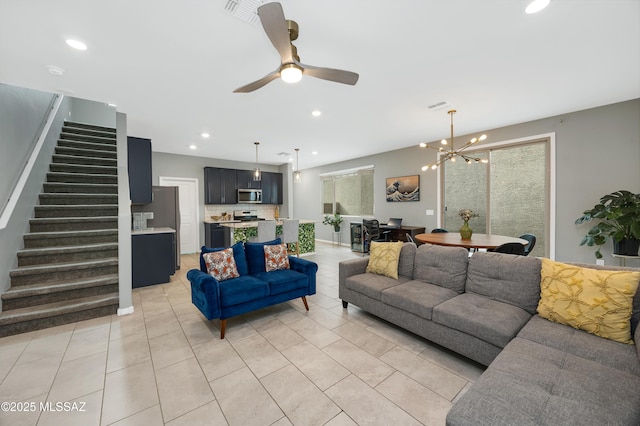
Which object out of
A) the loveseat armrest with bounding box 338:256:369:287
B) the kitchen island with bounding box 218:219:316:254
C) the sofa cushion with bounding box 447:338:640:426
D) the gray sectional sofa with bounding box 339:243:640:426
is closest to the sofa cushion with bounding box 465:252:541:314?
the gray sectional sofa with bounding box 339:243:640:426

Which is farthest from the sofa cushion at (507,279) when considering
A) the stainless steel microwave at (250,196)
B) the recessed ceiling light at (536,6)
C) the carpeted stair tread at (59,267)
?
the stainless steel microwave at (250,196)

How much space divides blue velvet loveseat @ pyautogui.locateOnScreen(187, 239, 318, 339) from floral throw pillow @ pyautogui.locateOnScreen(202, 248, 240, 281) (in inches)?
2.2

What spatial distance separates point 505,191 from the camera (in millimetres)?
4965

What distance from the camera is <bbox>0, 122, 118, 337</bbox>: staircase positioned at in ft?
9.58

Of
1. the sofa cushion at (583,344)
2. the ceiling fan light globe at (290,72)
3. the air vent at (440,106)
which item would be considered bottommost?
the sofa cushion at (583,344)

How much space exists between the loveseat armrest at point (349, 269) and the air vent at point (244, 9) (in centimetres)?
264

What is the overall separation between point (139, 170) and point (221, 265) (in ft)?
9.91

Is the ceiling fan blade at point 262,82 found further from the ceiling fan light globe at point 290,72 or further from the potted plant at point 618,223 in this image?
the potted plant at point 618,223

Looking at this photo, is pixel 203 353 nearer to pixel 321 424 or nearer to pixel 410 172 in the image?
pixel 321 424

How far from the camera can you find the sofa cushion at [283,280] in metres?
2.97

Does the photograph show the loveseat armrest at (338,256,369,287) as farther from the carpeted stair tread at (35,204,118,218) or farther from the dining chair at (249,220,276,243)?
the carpeted stair tread at (35,204,118,218)

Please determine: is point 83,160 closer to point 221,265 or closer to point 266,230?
point 266,230

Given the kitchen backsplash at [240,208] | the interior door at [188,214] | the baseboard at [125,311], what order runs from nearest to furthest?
the baseboard at [125,311]
the interior door at [188,214]
the kitchen backsplash at [240,208]

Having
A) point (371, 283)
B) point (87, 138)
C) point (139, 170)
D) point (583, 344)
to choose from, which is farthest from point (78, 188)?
point (583, 344)
